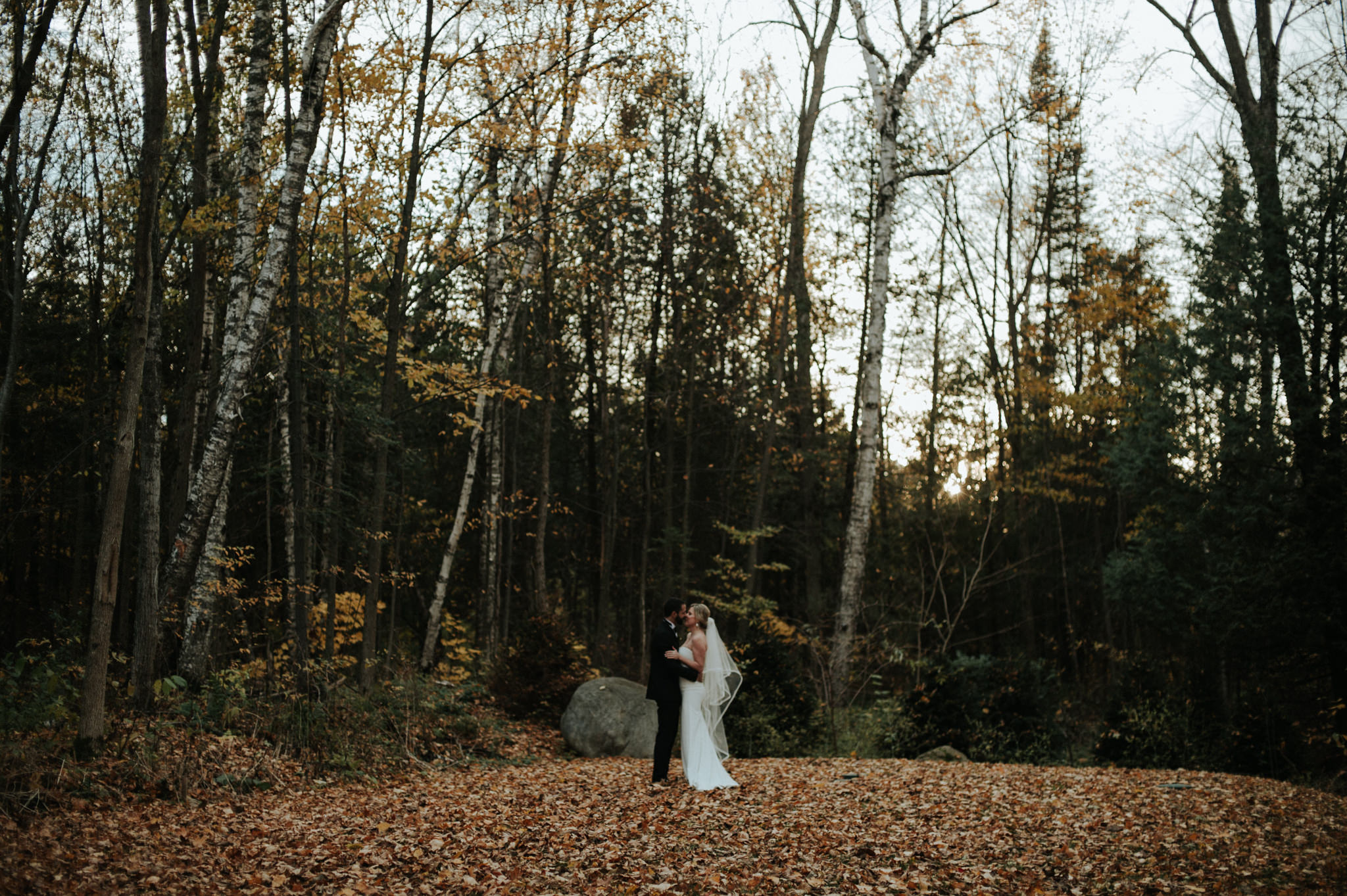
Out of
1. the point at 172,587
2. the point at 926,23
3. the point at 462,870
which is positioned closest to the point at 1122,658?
the point at 926,23

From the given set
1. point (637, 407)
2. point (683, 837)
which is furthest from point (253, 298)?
point (637, 407)

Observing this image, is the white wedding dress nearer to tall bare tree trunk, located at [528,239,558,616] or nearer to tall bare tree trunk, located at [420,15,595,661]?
Result: tall bare tree trunk, located at [420,15,595,661]

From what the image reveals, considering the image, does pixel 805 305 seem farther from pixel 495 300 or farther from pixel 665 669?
pixel 665 669

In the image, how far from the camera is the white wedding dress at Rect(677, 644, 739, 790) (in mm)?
8203

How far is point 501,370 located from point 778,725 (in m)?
7.57

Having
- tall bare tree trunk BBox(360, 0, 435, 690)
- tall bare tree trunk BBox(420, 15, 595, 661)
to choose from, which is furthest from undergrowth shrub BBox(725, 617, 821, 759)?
tall bare tree trunk BBox(420, 15, 595, 661)

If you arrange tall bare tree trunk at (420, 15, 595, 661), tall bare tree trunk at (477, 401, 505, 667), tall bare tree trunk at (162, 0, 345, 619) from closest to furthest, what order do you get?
tall bare tree trunk at (162, 0, 345, 619) → tall bare tree trunk at (420, 15, 595, 661) → tall bare tree trunk at (477, 401, 505, 667)

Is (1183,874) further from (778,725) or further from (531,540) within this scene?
(531,540)

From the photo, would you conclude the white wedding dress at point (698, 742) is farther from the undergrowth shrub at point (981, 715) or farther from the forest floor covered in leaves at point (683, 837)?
the undergrowth shrub at point (981, 715)

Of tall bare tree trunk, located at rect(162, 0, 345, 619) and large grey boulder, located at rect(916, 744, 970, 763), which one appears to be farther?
large grey boulder, located at rect(916, 744, 970, 763)

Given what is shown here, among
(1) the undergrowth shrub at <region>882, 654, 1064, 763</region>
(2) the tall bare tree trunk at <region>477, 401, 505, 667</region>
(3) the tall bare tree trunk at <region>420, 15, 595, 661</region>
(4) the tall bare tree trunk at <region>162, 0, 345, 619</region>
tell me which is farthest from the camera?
(2) the tall bare tree trunk at <region>477, 401, 505, 667</region>

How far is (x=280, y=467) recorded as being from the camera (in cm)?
1248

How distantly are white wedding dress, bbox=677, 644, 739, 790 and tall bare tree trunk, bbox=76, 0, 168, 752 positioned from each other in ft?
15.7

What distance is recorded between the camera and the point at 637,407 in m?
22.7
